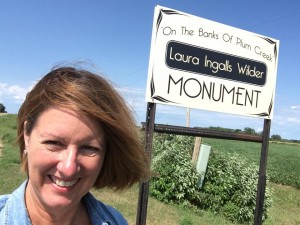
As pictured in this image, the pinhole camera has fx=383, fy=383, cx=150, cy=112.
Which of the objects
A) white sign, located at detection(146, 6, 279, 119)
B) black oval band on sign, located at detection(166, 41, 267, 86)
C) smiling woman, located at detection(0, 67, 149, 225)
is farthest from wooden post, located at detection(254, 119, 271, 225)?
smiling woman, located at detection(0, 67, 149, 225)

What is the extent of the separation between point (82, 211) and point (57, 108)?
638 millimetres

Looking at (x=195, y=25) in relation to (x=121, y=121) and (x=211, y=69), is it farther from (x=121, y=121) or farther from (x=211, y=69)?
(x=121, y=121)

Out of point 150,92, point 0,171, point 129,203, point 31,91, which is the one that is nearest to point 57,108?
point 31,91

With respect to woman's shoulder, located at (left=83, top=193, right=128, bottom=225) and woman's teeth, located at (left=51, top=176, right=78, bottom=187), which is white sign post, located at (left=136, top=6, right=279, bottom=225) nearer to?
woman's shoulder, located at (left=83, top=193, right=128, bottom=225)

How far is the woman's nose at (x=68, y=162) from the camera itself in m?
1.54

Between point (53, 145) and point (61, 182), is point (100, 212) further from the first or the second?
point (53, 145)

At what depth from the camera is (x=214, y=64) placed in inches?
162

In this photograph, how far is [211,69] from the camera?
4.10 metres

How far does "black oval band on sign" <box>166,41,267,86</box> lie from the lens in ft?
12.6

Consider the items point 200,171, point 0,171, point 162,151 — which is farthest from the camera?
point 0,171

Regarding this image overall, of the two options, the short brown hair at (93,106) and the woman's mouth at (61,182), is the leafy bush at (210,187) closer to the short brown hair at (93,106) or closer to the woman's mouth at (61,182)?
the short brown hair at (93,106)

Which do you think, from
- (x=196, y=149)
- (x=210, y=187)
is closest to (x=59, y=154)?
(x=210, y=187)

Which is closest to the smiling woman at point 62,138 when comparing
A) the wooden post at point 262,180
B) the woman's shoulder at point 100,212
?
the woman's shoulder at point 100,212

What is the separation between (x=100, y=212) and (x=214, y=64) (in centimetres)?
260
